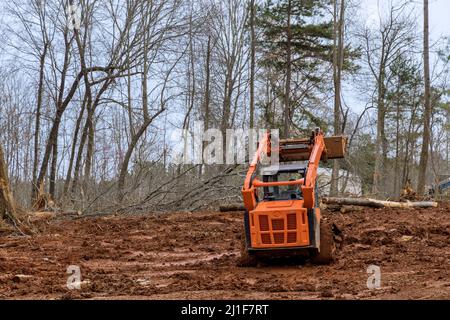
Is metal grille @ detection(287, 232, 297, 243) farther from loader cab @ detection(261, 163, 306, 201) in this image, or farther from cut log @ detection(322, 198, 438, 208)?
cut log @ detection(322, 198, 438, 208)

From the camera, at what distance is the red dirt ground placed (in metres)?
7.16

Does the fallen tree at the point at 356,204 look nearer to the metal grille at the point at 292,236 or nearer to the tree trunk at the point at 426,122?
the tree trunk at the point at 426,122

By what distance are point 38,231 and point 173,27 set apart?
35.8 ft

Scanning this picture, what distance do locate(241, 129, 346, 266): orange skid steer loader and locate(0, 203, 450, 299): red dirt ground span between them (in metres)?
0.30

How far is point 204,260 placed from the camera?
1059 cm

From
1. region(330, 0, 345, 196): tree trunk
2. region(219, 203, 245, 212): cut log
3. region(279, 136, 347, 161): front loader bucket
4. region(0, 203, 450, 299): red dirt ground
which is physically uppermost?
region(330, 0, 345, 196): tree trunk

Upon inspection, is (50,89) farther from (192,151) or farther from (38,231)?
(38,231)

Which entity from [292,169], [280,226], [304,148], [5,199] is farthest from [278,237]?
[5,199]

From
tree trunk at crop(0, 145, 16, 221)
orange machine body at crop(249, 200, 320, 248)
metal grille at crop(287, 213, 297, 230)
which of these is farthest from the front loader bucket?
tree trunk at crop(0, 145, 16, 221)

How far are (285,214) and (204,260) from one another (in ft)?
8.40

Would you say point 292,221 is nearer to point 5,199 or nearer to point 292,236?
point 292,236

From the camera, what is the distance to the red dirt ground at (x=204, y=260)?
716 cm
